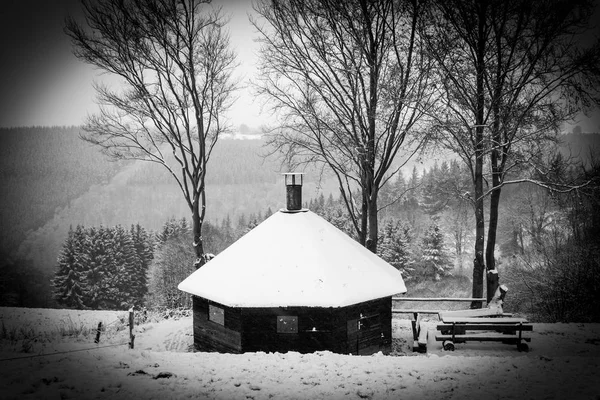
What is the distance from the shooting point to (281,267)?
1275cm

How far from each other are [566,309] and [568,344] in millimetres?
5776

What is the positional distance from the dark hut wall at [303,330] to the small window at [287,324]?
0.06m

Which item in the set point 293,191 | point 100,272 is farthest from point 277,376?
point 100,272

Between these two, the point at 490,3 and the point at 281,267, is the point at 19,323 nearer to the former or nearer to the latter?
the point at 281,267

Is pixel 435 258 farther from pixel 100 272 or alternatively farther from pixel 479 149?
pixel 100 272

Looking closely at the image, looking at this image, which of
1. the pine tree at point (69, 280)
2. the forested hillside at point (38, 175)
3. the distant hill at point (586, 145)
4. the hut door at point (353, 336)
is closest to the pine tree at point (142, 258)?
the pine tree at point (69, 280)

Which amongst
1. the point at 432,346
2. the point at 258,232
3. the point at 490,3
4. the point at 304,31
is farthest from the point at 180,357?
the point at 490,3

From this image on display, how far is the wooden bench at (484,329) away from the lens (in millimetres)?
12148

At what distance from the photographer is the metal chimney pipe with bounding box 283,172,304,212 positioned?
14.8 metres

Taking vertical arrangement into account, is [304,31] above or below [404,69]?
above

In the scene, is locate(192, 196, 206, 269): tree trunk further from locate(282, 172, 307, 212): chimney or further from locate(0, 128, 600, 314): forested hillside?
locate(0, 128, 600, 314): forested hillside

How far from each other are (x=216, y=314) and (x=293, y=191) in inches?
199

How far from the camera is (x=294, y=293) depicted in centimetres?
1188

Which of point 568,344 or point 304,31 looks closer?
point 568,344
